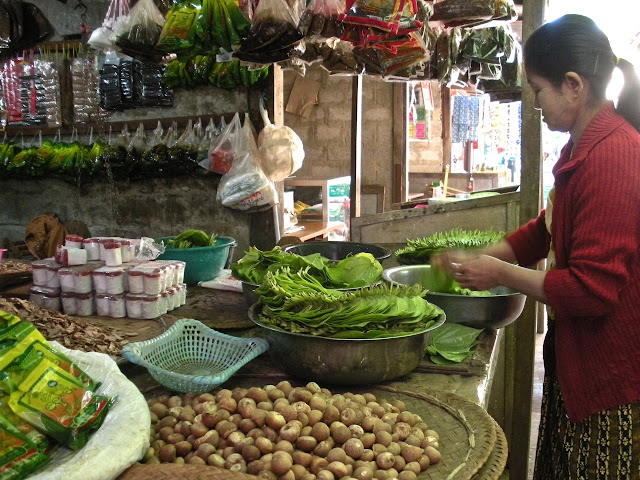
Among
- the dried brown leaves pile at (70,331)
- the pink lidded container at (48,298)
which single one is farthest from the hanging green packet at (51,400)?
the pink lidded container at (48,298)

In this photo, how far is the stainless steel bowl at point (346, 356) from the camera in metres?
1.49

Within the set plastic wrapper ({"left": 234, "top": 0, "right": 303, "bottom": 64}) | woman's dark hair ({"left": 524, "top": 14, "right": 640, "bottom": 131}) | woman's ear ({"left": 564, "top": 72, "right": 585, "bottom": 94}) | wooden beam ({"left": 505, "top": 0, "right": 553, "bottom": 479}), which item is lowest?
wooden beam ({"left": 505, "top": 0, "right": 553, "bottom": 479})

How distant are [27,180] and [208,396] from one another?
5.01m

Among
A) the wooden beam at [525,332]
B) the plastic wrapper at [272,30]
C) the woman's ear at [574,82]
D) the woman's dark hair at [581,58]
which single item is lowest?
the wooden beam at [525,332]

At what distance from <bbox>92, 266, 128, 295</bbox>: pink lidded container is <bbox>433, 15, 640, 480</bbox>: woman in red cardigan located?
4.42 ft

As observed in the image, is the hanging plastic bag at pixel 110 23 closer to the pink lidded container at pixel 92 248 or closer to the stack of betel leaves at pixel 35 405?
the pink lidded container at pixel 92 248

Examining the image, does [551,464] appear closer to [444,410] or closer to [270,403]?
[444,410]

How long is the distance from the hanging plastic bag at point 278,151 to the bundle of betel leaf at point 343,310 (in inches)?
95.2

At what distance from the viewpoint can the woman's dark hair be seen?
154 centimetres

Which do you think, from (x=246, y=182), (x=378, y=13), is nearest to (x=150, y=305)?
(x=378, y=13)

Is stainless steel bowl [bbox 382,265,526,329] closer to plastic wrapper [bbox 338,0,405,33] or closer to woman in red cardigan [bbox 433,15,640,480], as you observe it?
woman in red cardigan [bbox 433,15,640,480]

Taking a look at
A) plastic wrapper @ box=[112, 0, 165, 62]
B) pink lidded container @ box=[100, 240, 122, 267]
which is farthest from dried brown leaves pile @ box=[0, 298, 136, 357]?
plastic wrapper @ box=[112, 0, 165, 62]

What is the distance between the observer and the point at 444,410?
1408 millimetres

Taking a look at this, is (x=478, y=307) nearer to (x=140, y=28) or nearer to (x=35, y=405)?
(x=35, y=405)
